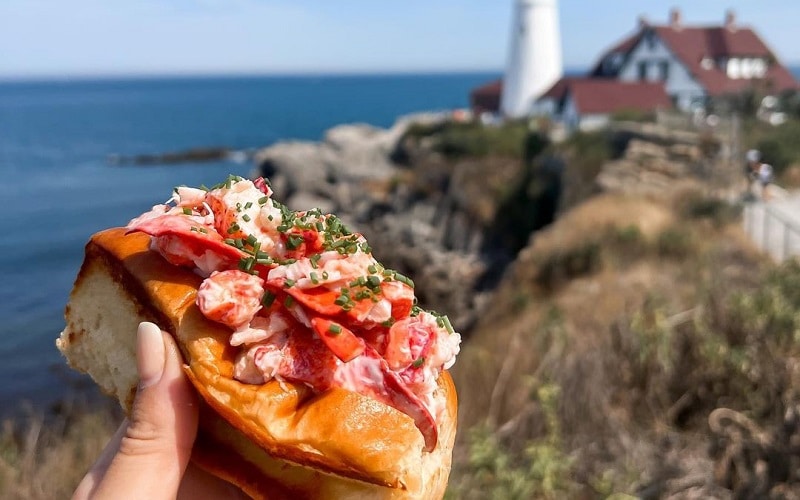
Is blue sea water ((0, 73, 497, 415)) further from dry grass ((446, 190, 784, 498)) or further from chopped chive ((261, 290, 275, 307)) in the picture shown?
chopped chive ((261, 290, 275, 307))

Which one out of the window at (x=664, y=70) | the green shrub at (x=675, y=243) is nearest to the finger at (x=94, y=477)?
the green shrub at (x=675, y=243)

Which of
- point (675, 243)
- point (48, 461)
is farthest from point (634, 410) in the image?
point (675, 243)

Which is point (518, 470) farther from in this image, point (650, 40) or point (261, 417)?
point (650, 40)

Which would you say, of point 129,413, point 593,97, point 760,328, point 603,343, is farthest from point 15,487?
point 593,97

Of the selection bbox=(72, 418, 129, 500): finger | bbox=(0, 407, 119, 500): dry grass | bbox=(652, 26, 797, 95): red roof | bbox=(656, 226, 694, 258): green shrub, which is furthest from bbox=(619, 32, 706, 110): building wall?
bbox=(72, 418, 129, 500): finger

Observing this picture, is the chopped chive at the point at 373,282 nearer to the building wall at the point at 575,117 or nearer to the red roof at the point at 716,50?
the building wall at the point at 575,117
